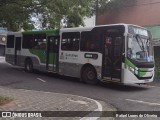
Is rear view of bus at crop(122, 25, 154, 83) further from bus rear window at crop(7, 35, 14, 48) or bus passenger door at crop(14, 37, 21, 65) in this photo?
bus rear window at crop(7, 35, 14, 48)

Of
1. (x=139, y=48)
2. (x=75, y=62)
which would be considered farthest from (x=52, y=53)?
(x=139, y=48)

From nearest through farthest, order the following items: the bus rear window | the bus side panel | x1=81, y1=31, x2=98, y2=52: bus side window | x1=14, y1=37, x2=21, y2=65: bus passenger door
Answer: the bus side panel, x1=81, y1=31, x2=98, y2=52: bus side window, x1=14, y1=37, x2=21, y2=65: bus passenger door, the bus rear window

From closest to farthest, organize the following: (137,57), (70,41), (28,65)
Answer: (137,57), (70,41), (28,65)

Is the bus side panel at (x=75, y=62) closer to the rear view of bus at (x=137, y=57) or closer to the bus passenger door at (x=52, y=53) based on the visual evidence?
the bus passenger door at (x=52, y=53)

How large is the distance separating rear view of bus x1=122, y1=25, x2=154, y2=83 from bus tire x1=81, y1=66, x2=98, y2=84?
214 centimetres

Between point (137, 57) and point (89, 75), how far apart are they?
290 centimetres

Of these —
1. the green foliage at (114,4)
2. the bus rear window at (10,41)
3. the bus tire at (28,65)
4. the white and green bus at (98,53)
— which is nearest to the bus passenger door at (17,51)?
the bus rear window at (10,41)

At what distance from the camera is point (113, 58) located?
1493 cm

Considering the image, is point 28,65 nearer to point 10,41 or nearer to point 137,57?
point 10,41

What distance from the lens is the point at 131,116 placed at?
891cm

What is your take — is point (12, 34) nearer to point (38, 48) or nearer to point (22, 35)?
point (22, 35)

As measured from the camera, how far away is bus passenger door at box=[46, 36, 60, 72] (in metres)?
18.7

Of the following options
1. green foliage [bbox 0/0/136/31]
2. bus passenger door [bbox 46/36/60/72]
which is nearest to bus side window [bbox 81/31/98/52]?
bus passenger door [bbox 46/36/60/72]

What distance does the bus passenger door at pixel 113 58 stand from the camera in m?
14.7
